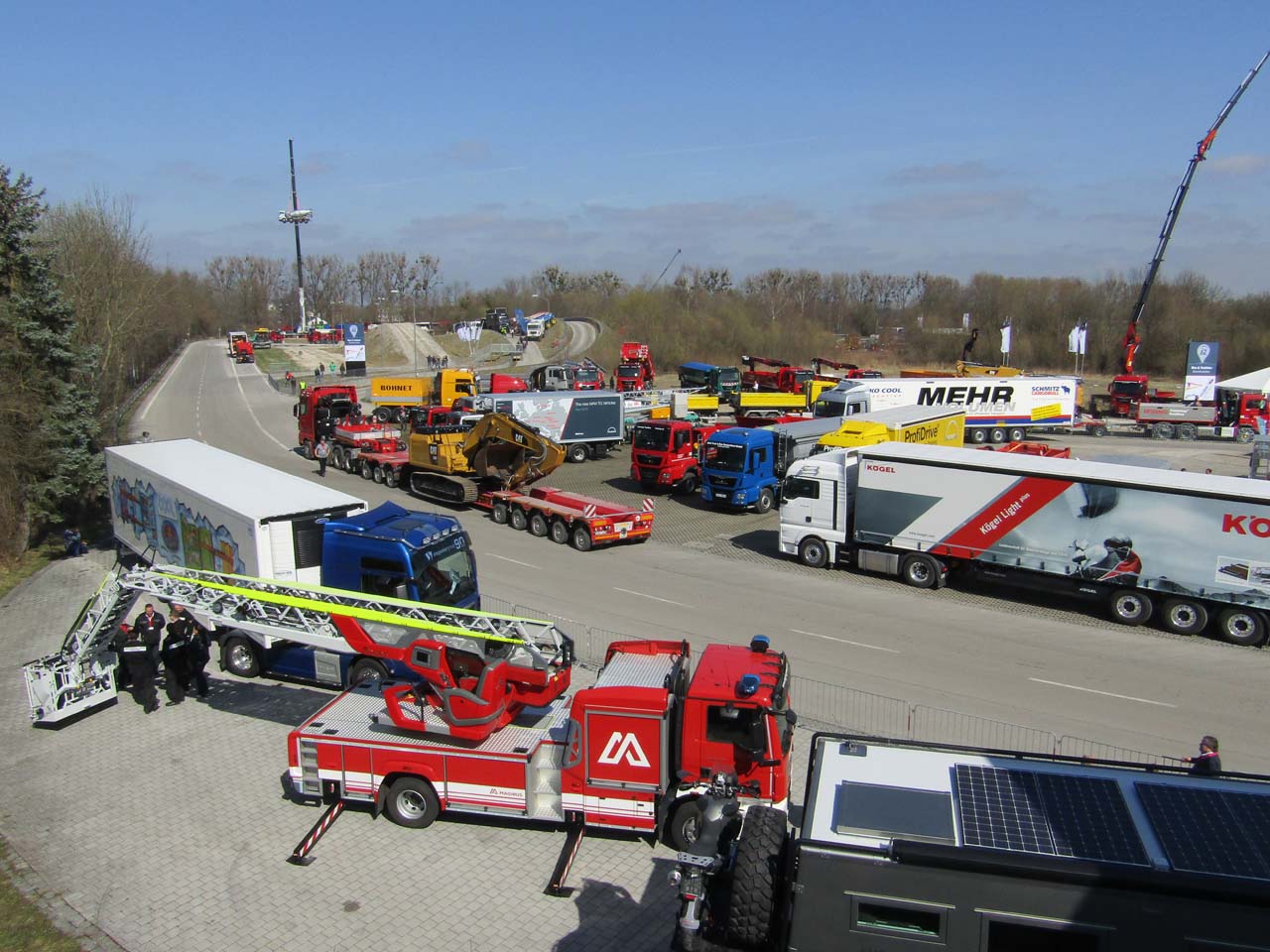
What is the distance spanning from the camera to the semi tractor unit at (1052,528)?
1653cm

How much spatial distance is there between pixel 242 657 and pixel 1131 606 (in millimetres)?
16424

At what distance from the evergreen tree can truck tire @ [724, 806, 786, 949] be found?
73.1 feet

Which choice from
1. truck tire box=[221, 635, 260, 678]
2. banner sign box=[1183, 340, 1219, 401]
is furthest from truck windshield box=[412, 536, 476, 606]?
banner sign box=[1183, 340, 1219, 401]

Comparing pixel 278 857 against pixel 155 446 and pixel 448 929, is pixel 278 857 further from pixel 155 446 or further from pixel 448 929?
pixel 155 446

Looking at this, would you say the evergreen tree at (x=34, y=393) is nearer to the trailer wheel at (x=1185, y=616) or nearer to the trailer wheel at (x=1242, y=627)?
the trailer wheel at (x=1185, y=616)

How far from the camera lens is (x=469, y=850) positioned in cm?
966

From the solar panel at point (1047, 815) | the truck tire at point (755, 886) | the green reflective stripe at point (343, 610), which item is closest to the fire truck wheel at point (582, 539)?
the green reflective stripe at point (343, 610)

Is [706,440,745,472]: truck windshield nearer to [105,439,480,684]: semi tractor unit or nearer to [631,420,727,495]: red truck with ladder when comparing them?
[631,420,727,495]: red truck with ladder

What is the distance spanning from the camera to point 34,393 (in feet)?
75.4

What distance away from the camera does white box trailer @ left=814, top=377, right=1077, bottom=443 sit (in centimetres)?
3981

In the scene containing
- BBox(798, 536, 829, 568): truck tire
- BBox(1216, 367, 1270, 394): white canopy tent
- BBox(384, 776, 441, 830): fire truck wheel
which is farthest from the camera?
BBox(1216, 367, 1270, 394): white canopy tent

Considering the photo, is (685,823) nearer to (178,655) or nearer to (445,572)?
(445,572)

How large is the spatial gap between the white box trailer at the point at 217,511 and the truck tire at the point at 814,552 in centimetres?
1074

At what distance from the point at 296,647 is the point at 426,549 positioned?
8.96 ft
